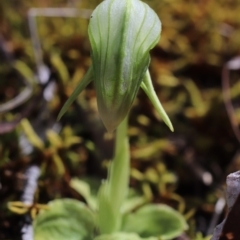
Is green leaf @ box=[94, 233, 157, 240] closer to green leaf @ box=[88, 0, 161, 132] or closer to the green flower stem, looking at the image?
the green flower stem

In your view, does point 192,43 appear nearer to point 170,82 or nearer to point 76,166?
point 170,82

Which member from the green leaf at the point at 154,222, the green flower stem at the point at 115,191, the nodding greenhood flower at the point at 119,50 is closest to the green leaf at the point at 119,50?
the nodding greenhood flower at the point at 119,50

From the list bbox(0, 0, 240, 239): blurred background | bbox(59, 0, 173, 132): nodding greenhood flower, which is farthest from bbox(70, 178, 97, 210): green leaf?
bbox(59, 0, 173, 132): nodding greenhood flower

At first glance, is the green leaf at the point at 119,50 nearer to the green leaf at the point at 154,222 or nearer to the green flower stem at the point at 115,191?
the green flower stem at the point at 115,191

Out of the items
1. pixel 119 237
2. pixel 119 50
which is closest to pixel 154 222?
pixel 119 237

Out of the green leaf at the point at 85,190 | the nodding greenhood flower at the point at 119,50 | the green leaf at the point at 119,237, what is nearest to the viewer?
the nodding greenhood flower at the point at 119,50

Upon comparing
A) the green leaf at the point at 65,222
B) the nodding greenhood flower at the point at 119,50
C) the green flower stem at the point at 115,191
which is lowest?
the green leaf at the point at 65,222
